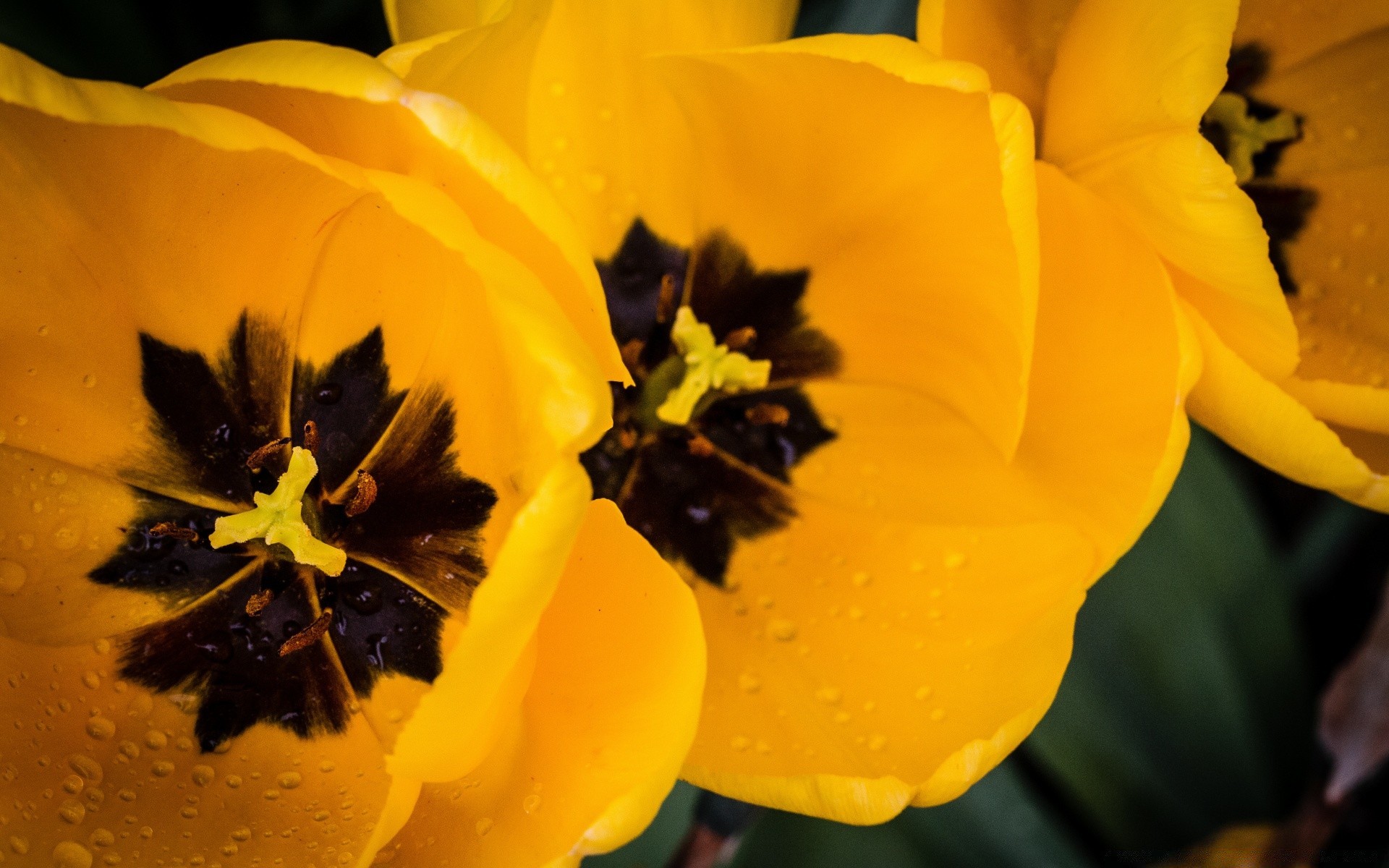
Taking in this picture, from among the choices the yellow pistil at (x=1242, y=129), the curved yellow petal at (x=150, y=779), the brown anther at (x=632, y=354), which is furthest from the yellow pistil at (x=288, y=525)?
the yellow pistil at (x=1242, y=129)

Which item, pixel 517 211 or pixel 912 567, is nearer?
pixel 517 211

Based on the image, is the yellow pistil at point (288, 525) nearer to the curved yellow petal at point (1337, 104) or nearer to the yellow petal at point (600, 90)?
the yellow petal at point (600, 90)

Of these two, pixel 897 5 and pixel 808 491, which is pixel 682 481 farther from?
pixel 897 5

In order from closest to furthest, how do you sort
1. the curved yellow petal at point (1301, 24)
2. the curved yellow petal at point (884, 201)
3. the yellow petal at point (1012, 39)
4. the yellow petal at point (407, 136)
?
1. the yellow petal at point (407, 136)
2. the curved yellow petal at point (884, 201)
3. the yellow petal at point (1012, 39)
4. the curved yellow petal at point (1301, 24)

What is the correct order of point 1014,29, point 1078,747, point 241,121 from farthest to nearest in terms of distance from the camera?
point 1078,747 < point 1014,29 < point 241,121

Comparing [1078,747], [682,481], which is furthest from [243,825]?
[1078,747]

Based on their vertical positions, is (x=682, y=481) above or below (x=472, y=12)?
below

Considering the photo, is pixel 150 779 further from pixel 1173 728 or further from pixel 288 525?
pixel 1173 728

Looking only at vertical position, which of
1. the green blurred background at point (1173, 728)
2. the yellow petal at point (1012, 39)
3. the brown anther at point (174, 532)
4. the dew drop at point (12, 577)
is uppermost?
the yellow petal at point (1012, 39)
